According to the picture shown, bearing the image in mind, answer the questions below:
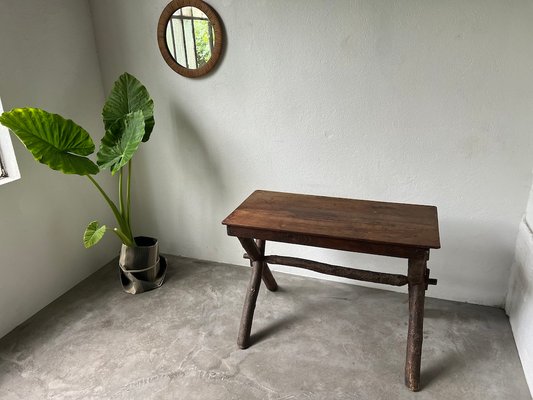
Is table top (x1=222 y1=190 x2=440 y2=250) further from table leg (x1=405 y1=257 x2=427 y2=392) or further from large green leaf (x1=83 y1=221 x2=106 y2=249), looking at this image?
large green leaf (x1=83 y1=221 x2=106 y2=249)

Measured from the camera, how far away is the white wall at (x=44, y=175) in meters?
2.21

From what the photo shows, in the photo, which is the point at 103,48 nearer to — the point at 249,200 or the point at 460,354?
the point at 249,200

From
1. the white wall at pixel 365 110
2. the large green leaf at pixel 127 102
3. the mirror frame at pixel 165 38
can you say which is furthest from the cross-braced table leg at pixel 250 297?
the mirror frame at pixel 165 38

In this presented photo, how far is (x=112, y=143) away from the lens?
93.3 inches

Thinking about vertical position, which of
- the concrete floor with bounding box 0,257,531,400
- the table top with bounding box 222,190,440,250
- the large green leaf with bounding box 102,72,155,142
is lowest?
the concrete floor with bounding box 0,257,531,400

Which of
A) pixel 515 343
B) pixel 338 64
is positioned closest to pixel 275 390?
pixel 515 343

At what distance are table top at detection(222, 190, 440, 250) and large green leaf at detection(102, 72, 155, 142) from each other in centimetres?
85

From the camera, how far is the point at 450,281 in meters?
2.43

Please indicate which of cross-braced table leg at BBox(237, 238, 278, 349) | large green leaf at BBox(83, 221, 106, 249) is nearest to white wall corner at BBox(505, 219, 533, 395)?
cross-braced table leg at BBox(237, 238, 278, 349)

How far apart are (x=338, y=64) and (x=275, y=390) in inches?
69.6

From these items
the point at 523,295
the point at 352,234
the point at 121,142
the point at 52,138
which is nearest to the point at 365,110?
the point at 352,234

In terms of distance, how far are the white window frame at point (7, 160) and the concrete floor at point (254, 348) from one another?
868 millimetres

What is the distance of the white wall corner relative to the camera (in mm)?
1875

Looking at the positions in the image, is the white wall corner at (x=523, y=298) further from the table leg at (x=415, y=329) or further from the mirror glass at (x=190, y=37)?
the mirror glass at (x=190, y=37)
